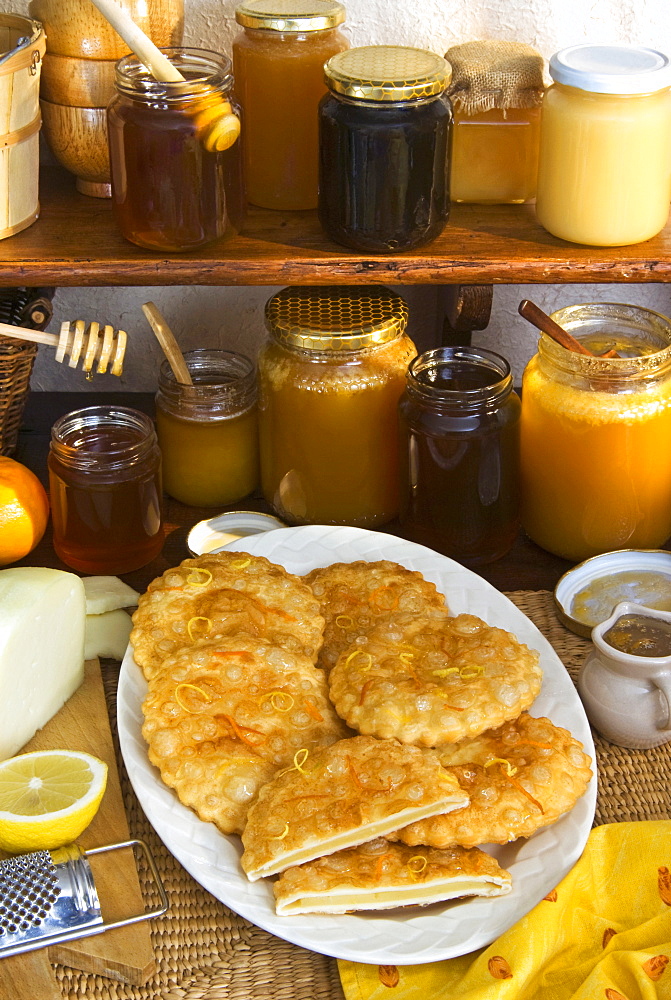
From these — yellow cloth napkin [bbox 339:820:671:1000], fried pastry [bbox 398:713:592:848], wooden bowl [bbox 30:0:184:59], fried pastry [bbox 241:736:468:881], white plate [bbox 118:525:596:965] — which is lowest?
yellow cloth napkin [bbox 339:820:671:1000]

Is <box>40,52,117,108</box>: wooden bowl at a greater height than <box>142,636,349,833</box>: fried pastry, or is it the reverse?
<box>40,52,117,108</box>: wooden bowl

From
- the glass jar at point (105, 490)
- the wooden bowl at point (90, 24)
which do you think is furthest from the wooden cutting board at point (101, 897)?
the wooden bowl at point (90, 24)

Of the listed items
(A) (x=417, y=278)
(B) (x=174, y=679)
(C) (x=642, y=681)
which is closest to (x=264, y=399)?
(A) (x=417, y=278)

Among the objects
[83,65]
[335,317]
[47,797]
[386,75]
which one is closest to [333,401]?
[335,317]

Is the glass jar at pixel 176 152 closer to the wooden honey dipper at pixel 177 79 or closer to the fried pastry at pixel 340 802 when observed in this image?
the wooden honey dipper at pixel 177 79

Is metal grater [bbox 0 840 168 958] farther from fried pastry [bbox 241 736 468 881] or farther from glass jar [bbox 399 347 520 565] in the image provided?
glass jar [bbox 399 347 520 565]

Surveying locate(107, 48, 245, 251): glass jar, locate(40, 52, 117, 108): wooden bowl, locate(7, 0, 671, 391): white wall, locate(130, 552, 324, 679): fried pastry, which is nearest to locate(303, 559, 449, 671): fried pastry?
locate(130, 552, 324, 679): fried pastry
